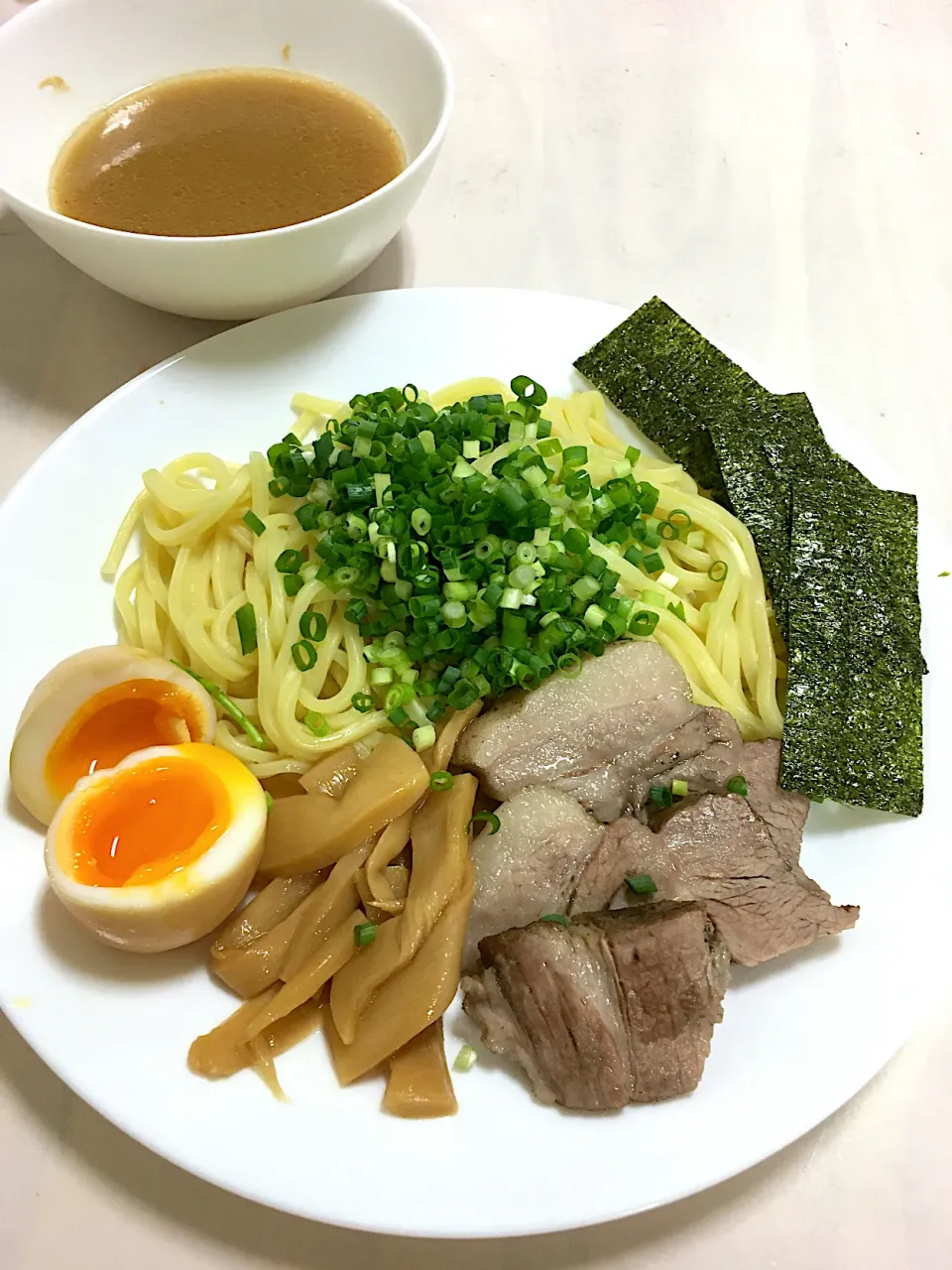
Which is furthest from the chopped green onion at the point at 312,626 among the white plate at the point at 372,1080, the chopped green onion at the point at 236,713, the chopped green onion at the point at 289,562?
the white plate at the point at 372,1080

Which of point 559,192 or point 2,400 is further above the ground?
point 2,400

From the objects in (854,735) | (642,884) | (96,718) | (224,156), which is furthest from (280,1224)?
(224,156)

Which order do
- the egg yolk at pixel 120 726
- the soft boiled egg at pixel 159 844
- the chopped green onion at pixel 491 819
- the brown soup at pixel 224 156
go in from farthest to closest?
the brown soup at pixel 224 156 < the chopped green onion at pixel 491 819 < the egg yolk at pixel 120 726 < the soft boiled egg at pixel 159 844

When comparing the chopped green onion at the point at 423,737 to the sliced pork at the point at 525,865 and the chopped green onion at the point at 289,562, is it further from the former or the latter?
the chopped green onion at the point at 289,562

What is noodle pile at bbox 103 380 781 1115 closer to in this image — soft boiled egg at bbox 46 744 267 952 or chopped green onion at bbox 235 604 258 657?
chopped green onion at bbox 235 604 258 657

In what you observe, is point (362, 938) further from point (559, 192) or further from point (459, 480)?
point (559, 192)

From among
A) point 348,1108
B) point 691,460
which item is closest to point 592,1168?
point 348,1108
